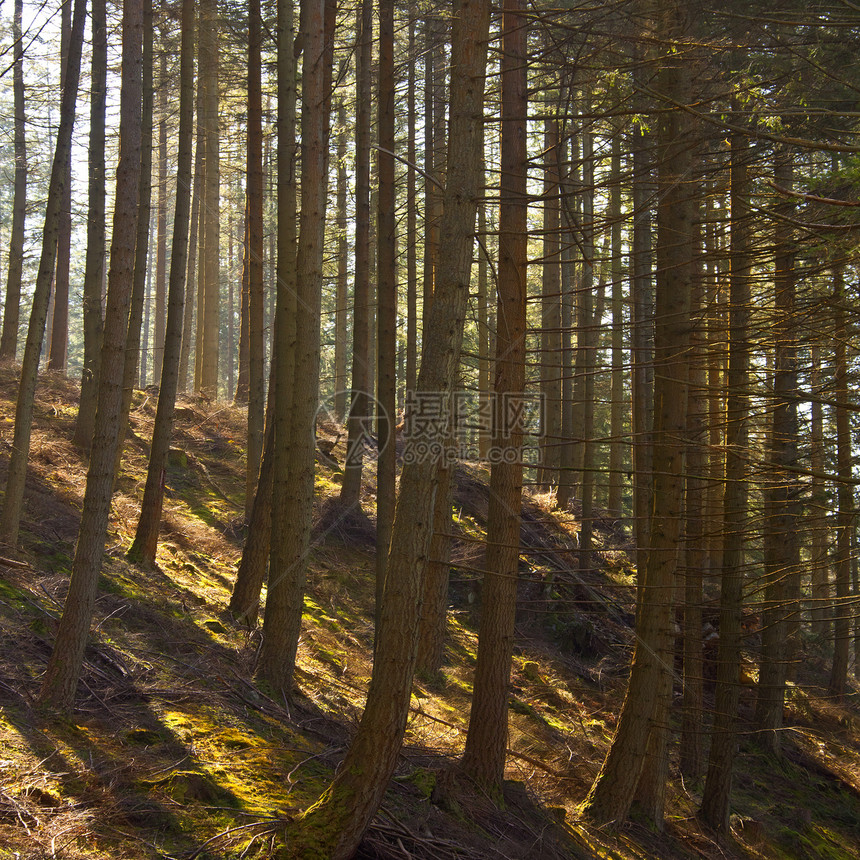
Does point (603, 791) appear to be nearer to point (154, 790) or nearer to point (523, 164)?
point (154, 790)

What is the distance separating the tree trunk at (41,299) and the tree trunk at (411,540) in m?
4.92

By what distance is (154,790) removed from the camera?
452cm

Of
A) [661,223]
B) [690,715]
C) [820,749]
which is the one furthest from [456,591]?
[661,223]

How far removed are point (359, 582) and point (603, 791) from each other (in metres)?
6.01

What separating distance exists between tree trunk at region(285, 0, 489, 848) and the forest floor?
12.5 inches

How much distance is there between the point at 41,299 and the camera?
788 centimetres

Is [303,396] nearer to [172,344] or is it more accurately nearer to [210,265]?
[172,344]

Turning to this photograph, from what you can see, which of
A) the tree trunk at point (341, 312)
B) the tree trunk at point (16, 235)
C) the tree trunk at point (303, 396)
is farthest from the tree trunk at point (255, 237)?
the tree trunk at point (341, 312)

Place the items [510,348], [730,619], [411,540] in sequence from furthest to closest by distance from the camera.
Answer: [730,619], [510,348], [411,540]

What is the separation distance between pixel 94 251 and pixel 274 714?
831 centimetres

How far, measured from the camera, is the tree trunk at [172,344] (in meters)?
9.43

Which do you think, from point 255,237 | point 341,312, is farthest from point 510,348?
point 341,312

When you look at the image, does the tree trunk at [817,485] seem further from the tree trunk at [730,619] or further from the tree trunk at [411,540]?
the tree trunk at [411,540]

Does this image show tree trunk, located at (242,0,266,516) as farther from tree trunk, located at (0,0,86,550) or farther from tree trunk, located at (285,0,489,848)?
tree trunk, located at (285,0,489,848)
